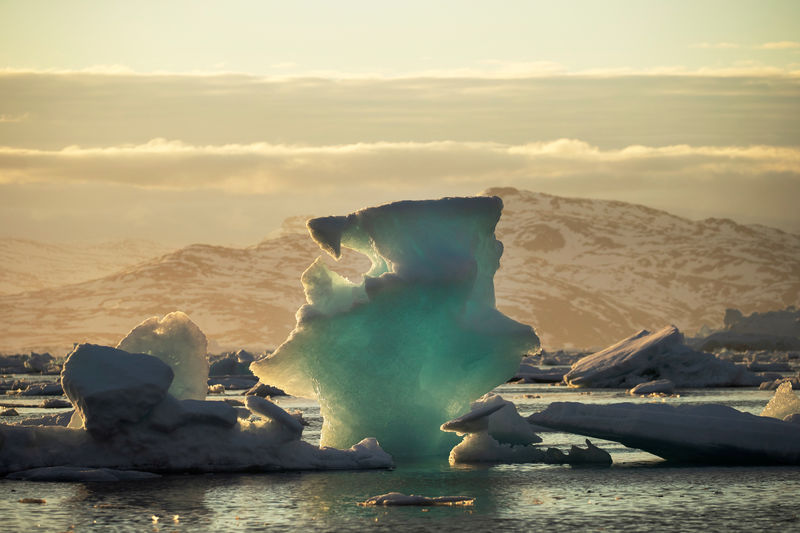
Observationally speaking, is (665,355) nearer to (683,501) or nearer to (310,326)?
(310,326)

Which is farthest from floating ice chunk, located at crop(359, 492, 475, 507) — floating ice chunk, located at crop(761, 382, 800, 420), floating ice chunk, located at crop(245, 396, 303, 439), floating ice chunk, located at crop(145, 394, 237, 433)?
floating ice chunk, located at crop(761, 382, 800, 420)

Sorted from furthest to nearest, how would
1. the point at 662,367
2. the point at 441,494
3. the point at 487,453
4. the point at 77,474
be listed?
the point at 662,367 < the point at 487,453 < the point at 77,474 < the point at 441,494

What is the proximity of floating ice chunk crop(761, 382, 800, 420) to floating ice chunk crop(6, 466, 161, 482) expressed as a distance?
1105cm

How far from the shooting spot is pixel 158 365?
17250 mm

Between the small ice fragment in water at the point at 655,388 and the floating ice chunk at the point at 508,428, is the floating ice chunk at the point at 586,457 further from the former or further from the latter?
the small ice fragment in water at the point at 655,388

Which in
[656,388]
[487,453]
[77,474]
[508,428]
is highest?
[656,388]

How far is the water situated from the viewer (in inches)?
516

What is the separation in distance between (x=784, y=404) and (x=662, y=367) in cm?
2219

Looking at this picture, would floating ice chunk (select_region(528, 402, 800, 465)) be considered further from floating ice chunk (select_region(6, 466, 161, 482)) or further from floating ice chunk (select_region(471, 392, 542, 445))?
floating ice chunk (select_region(6, 466, 161, 482))

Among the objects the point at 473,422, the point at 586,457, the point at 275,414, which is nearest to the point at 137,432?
the point at 275,414

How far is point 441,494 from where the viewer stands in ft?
50.3

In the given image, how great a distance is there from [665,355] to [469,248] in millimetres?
23417

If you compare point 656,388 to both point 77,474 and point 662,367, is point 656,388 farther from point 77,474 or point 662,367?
point 77,474

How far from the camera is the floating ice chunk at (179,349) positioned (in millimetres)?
19812
